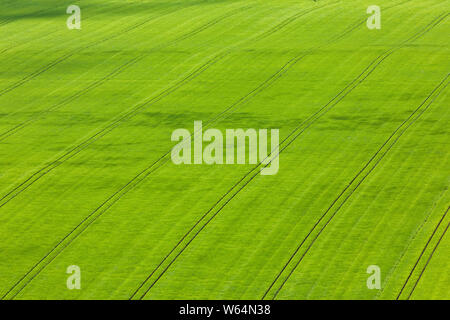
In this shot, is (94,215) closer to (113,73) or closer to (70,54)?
(113,73)

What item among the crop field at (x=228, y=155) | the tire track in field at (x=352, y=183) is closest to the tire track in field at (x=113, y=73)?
the crop field at (x=228, y=155)

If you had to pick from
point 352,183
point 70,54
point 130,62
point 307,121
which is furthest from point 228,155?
point 70,54

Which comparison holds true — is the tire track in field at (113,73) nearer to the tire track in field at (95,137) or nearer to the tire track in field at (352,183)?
the tire track in field at (95,137)

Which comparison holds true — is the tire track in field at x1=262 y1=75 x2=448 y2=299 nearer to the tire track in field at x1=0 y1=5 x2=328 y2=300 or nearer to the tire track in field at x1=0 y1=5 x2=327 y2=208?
the tire track in field at x1=0 y1=5 x2=328 y2=300

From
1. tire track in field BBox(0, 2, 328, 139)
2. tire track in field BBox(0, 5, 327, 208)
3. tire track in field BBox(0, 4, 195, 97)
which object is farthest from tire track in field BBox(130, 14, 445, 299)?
tire track in field BBox(0, 4, 195, 97)

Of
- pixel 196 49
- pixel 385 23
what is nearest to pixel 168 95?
pixel 196 49
